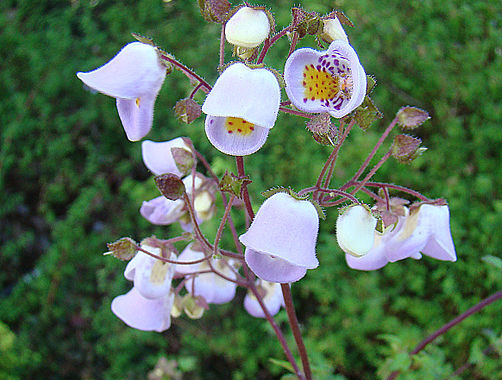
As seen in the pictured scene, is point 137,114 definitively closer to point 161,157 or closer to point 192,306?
point 161,157

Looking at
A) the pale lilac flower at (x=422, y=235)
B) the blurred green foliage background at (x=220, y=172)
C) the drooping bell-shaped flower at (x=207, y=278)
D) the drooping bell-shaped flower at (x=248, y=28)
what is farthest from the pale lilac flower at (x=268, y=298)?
the blurred green foliage background at (x=220, y=172)

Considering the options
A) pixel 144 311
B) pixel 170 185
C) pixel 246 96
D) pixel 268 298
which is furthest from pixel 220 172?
pixel 246 96

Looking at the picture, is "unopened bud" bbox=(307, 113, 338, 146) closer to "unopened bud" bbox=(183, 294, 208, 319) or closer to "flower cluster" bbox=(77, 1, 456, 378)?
"flower cluster" bbox=(77, 1, 456, 378)

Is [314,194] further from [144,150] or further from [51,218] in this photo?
[51,218]

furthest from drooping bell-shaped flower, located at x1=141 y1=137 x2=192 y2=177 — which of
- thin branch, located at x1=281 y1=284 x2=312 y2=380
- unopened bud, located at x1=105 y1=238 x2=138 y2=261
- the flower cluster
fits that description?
thin branch, located at x1=281 y1=284 x2=312 y2=380

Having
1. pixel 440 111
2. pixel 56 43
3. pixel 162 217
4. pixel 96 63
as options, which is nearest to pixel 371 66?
pixel 440 111
